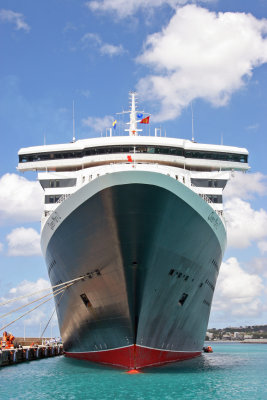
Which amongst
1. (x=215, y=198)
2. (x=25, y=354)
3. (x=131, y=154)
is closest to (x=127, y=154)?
(x=131, y=154)

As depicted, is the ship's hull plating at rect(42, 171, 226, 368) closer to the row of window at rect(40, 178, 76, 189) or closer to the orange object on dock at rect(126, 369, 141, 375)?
the orange object on dock at rect(126, 369, 141, 375)

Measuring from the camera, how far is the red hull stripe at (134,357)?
1680 cm

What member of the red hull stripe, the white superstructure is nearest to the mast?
the white superstructure

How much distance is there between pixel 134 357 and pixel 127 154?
1043 cm

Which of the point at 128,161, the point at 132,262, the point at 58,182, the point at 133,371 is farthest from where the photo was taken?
the point at 58,182

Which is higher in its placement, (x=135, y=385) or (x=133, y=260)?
(x=133, y=260)

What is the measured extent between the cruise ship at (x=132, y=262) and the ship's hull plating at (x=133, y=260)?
34 millimetres

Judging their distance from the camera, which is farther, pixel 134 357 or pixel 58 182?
pixel 58 182

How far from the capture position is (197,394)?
14.2 m

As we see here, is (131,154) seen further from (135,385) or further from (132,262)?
(135,385)

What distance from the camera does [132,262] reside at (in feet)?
54.0

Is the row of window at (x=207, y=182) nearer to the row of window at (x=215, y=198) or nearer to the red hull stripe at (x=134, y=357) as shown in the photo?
the row of window at (x=215, y=198)

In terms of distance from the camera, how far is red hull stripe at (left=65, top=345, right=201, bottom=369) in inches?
661

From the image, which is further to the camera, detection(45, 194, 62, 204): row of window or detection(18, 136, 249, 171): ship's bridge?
detection(18, 136, 249, 171): ship's bridge
